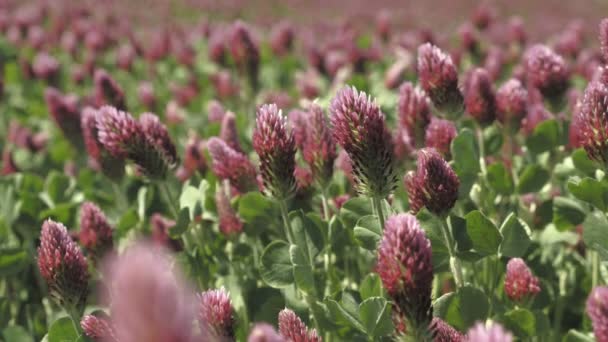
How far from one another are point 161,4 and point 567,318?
11830 mm

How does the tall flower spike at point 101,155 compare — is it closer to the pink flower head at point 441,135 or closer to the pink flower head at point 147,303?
the pink flower head at point 441,135

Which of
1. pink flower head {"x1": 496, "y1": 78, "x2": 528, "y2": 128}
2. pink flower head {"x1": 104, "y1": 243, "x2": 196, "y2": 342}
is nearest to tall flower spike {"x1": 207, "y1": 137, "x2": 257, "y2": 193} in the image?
pink flower head {"x1": 496, "y1": 78, "x2": 528, "y2": 128}

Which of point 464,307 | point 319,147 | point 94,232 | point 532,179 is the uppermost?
point 532,179

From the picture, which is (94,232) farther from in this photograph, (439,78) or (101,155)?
(439,78)

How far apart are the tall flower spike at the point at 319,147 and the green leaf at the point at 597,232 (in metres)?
0.75

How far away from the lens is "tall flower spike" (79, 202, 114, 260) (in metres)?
2.28

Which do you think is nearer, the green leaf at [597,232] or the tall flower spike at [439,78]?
the green leaf at [597,232]

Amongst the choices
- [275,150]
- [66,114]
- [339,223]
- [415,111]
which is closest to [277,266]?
[339,223]

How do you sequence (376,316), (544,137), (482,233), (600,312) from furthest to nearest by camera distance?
(544,137), (482,233), (376,316), (600,312)

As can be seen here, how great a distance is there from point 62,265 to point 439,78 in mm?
1297

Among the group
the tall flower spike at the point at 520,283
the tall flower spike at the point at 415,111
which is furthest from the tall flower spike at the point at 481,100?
the tall flower spike at the point at 520,283

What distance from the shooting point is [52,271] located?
1.82m

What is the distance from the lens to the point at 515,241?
1961mm

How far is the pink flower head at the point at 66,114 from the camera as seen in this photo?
361 centimetres
